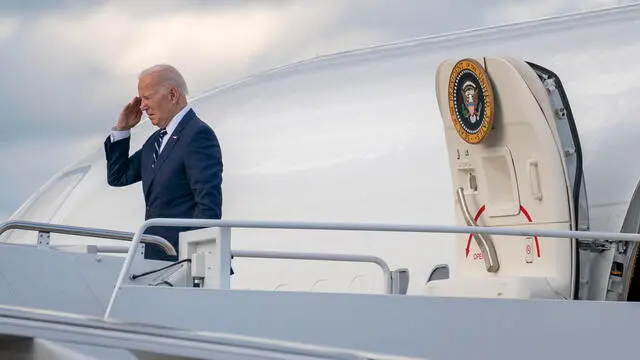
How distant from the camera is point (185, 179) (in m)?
7.85

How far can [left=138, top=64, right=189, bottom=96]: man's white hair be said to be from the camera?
793cm

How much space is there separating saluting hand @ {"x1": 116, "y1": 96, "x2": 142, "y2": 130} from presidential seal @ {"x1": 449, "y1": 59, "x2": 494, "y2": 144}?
201cm

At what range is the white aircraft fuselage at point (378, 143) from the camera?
29.6 ft

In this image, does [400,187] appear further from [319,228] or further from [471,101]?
[319,228]

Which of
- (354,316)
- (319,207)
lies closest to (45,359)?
(354,316)

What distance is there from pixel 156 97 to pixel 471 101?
2.01m

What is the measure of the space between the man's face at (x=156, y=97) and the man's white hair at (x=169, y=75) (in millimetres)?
34

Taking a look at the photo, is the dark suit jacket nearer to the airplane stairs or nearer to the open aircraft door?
the airplane stairs

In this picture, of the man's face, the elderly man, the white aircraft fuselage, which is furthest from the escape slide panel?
the man's face

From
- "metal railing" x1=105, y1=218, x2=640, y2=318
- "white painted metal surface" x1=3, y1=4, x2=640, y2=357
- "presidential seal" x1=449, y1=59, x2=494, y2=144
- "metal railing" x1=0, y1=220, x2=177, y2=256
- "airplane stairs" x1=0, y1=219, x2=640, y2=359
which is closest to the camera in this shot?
"metal railing" x1=105, y1=218, x2=640, y2=318

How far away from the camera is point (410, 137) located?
33.5 ft

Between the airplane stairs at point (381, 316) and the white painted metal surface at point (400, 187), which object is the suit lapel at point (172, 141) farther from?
the airplane stairs at point (381, 316)

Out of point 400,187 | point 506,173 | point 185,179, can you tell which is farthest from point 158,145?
point 400,187

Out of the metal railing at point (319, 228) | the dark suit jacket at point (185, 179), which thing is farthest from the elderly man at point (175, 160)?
the metal railing at point (319, 228)
